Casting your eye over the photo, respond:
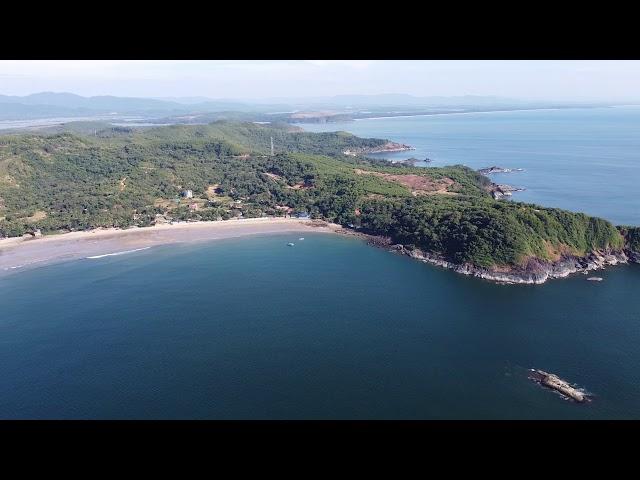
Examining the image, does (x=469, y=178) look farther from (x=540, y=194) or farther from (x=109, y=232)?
(x=109, y=232)

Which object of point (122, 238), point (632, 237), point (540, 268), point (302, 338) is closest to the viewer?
point (302, 338)

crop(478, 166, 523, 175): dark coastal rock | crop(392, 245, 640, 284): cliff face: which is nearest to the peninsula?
crop(392, 245, 640, 284): cliff face

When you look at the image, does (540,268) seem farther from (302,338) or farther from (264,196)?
(264,196)

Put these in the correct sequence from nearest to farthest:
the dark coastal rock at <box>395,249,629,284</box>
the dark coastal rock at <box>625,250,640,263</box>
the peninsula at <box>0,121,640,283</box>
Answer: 1. the dark coastal rock at <box>395,249,629,284</box>
2. the peninsula at <box>0,121,640,283</box>
3. the dark coastal rock at <box>625,250,640,263</box>

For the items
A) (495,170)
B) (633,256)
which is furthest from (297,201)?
(495,170)

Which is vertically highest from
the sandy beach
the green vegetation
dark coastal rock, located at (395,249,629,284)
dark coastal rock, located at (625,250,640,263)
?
the green vegetation

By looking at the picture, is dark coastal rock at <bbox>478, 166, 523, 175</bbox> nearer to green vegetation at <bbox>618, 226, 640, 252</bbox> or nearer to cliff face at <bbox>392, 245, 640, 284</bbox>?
green vegetation at <bbox>618, 226, 640, 252</bbox>

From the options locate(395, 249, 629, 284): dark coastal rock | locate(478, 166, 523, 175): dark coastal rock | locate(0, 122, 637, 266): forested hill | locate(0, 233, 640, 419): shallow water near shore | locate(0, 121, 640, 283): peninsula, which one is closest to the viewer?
locate(0, 233, 640, 419): shallow water near shore
